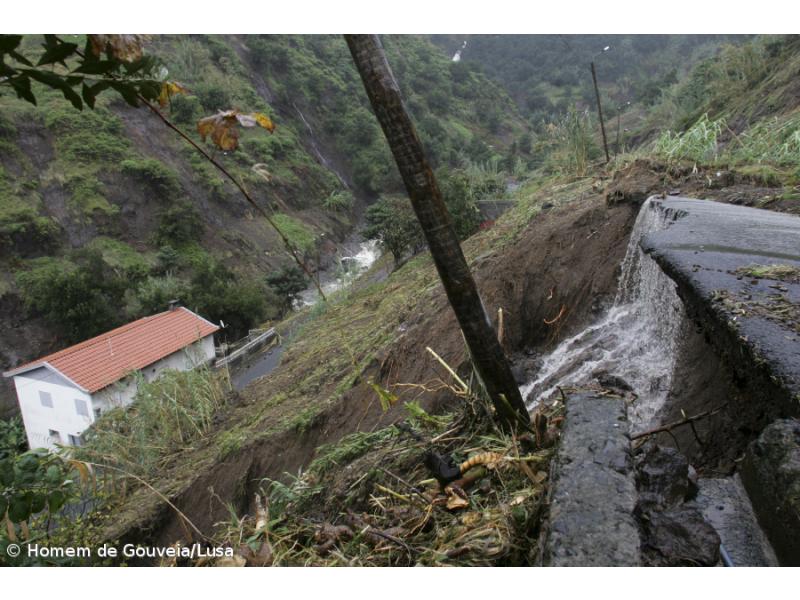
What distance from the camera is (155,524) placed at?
4453 millimetres

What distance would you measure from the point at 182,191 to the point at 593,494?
27000mm

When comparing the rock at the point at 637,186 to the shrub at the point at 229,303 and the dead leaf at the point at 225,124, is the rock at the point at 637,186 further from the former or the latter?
the shrub at the point at 229,303

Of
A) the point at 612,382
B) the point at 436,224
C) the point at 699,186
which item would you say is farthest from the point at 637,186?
the point at 436,224

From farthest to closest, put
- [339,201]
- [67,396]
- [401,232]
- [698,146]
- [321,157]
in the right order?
[321,157] < [339,201] < [401,232] < [67,396] < [698,146]

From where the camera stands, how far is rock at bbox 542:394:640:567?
1105 mm

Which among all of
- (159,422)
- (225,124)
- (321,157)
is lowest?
(159,422)

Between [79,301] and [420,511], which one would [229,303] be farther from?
[420,511]

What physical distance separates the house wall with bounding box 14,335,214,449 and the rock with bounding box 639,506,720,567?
7131mm

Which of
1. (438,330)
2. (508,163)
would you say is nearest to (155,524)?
(438,330)

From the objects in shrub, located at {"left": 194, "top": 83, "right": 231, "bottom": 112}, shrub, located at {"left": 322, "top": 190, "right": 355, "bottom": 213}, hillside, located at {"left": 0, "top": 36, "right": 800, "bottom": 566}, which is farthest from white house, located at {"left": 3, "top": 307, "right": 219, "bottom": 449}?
shrub, located at {"left": 322, "top": 190, "right": 355, "bottom": 213}

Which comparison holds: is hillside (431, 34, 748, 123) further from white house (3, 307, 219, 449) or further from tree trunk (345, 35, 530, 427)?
tree trunk (345, 35, 530, 427)

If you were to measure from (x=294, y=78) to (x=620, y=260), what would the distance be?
1406 inches

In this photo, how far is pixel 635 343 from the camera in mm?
3555
